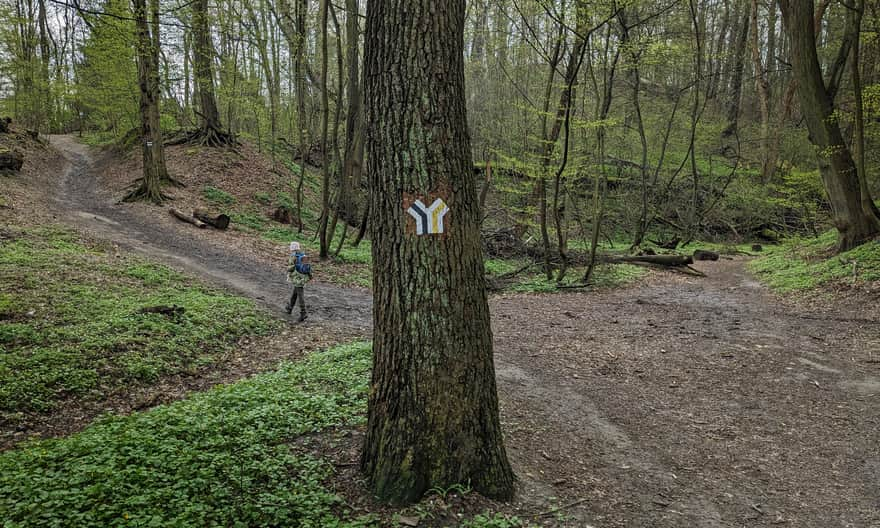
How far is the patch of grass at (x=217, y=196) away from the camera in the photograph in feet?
60.4

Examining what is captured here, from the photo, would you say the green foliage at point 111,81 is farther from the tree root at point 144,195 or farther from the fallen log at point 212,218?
the fallen log at point 212,218

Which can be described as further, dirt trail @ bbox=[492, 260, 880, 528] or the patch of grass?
the patch of grass

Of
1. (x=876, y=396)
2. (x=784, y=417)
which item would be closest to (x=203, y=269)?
(x=784, y=417)

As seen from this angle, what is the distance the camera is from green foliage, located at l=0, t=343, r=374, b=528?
2996 millimetres

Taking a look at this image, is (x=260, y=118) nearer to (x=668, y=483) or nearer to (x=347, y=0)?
(x=347, y=0)

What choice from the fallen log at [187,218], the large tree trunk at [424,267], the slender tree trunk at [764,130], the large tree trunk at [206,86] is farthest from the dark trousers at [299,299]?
the slender tree trunk at [764,130]

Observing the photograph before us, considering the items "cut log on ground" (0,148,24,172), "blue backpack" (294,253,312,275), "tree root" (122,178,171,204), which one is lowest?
"blue backpack" (294,253,312,275)

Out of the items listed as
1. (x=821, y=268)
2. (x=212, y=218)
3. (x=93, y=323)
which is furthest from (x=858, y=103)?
(x=212, y=218)

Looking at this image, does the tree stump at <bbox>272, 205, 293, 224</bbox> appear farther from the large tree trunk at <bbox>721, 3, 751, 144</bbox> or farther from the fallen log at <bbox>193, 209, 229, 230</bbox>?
the large tree trunk at <bbox>721, 3, 751, 144</bbox>

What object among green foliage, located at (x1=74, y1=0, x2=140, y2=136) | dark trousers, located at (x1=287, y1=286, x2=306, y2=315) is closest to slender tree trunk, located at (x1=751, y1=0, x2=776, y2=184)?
dark trousers, located at (x1=287, y1=286, x2=306, y2=315)

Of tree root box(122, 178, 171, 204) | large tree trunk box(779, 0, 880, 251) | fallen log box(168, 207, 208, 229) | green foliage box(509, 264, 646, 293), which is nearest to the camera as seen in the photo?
large tree trunk box(779, 0, 880, 251)

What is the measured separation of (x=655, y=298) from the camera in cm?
1179

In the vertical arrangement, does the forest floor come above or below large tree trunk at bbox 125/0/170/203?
below

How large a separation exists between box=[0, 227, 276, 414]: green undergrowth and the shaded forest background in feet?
18.6
